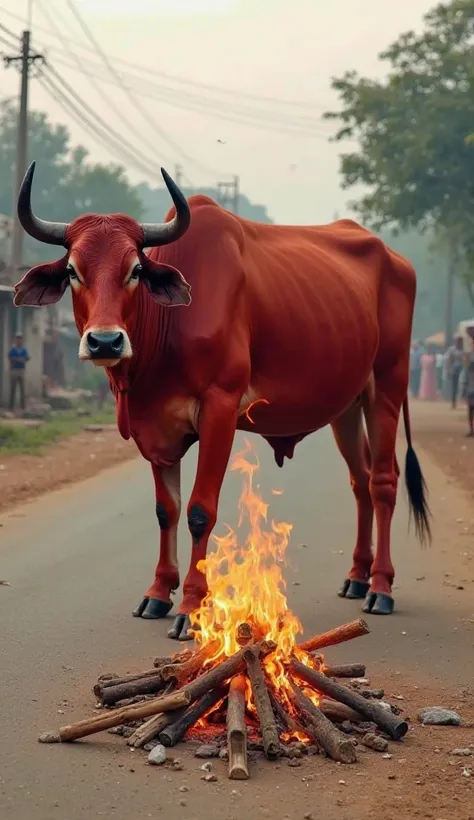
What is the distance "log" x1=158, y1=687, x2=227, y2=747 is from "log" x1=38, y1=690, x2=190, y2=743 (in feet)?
0.19

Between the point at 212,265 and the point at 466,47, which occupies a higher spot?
the point at 466,47

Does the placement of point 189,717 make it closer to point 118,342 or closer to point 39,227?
point 118,342

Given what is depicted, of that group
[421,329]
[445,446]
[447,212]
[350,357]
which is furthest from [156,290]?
[421,329]

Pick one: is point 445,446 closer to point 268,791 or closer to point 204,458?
point 204,458

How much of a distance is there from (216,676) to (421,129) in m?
20.2

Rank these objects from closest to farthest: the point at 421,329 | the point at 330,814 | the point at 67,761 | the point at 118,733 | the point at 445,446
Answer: the point at 330,814 → the point at 67,761 → the point at 118,733 → the point at 445,446 → the point at 421,329

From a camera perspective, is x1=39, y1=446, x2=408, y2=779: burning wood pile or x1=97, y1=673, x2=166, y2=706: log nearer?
x1=39, y1=446, x2=408, y2=779: burning wood pile

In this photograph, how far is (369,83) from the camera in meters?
24.9

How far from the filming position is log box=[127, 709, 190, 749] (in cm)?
428

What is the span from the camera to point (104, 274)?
5492 mm

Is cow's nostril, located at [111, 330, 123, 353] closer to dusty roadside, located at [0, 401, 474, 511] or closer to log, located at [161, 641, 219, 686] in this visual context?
log, located at [161, 641, 219, 686]

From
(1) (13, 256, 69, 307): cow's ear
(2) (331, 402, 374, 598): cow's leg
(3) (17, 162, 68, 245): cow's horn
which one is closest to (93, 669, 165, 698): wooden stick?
(1) (13, 256, 69, 307): cow's ear

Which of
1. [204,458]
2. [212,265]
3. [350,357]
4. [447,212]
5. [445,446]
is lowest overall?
[445,446]

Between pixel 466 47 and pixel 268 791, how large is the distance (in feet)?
72.9
